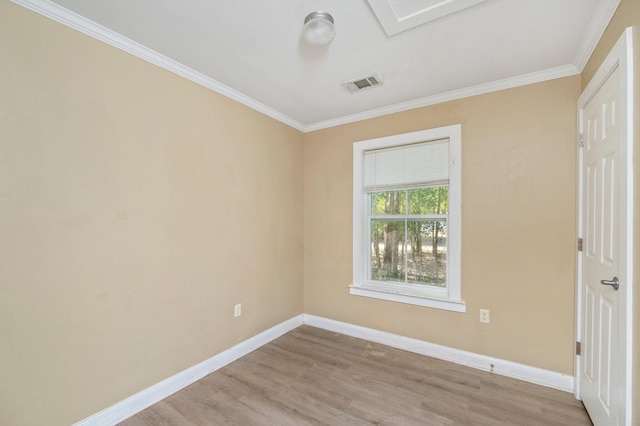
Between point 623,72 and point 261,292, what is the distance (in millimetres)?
3127

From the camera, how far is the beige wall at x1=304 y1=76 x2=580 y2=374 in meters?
2.20

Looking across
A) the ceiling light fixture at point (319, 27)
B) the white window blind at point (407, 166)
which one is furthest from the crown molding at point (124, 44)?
the white window blind at point (407, 166)

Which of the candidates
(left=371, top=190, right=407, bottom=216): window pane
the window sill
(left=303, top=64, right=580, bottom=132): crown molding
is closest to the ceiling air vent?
(left=303, top=64, right=580, bottom=132): crown molding

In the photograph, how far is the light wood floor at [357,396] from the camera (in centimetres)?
187

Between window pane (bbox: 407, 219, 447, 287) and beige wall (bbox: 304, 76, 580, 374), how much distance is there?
25cm

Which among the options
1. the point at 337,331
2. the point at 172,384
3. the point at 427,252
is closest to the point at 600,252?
the point at 427,252

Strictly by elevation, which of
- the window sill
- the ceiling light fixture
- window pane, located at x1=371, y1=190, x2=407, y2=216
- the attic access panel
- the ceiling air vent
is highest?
the attic access panel

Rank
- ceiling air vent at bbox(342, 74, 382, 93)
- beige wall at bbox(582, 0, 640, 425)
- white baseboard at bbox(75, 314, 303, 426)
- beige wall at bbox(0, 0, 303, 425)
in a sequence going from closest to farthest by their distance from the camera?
beige wall at bbox(582, 0, 640, 425) → beige wall at bbox(0, 0, 303, 425) → white baseboard at bbox(75, 314, 303, 426) → ceiling air vent at bbox(342, 74, 382, 93)

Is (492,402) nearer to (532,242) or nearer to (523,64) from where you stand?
(532,242)

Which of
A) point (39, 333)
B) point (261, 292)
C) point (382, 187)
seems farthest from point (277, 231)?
point (39, 333)

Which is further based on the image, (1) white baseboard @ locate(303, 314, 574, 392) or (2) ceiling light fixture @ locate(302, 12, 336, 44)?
(1) white baseboard @ locate(303, 314, 574, 392)

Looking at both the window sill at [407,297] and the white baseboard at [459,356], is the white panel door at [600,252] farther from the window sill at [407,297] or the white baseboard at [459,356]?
the window sill at [407,297]

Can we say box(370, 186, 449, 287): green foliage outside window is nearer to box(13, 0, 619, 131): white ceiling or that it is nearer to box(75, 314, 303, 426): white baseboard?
box(13, 0, 619, 131): white ceiling

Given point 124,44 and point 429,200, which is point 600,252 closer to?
point 429,200
